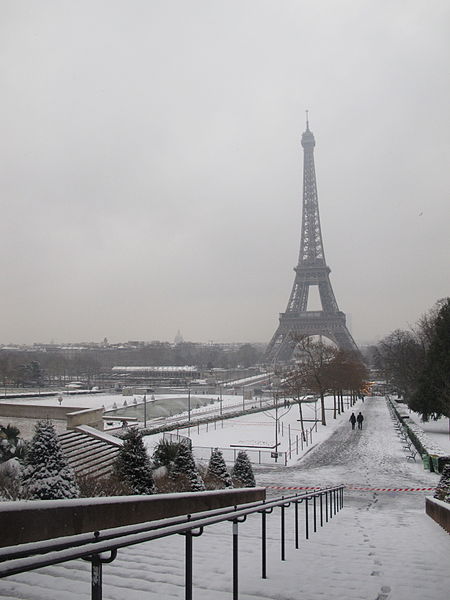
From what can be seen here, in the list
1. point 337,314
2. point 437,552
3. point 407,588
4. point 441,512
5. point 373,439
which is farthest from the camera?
point 337,314

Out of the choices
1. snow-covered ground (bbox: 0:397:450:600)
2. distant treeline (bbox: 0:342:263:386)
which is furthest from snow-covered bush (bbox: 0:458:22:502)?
distant treeline (bbox: 0:342:263:386)

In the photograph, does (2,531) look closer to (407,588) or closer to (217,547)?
(217,547)

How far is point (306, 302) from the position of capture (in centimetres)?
11700

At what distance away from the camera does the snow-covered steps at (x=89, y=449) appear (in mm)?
18797

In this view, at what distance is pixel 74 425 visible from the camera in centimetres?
2352

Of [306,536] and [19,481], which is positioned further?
[19,481]

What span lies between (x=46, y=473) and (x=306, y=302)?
4292 inches

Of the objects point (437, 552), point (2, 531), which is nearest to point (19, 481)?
point (2, 531)

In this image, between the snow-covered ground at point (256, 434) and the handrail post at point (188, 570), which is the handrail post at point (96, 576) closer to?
the handrail post at point (188, 570)

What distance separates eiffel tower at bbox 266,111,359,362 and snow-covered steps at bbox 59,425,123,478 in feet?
271

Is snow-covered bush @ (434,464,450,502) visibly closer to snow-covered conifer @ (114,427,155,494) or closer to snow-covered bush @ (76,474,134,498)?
snow-covered conifer @ (114,427,155,494)

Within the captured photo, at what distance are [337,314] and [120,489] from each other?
331 feet

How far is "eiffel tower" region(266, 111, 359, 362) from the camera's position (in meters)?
109

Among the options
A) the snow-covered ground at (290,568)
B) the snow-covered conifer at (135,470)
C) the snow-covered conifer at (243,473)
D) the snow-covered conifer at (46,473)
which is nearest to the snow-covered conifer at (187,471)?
the snow-covered conifer at (135,470)
